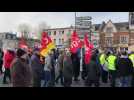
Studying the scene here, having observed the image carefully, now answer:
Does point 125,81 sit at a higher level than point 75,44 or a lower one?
lower

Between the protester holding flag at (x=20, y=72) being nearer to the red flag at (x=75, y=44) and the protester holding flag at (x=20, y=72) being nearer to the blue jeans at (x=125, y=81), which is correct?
the blue jeans at (x=125, y=81)

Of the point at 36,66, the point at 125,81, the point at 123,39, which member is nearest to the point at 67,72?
the point at 36,66

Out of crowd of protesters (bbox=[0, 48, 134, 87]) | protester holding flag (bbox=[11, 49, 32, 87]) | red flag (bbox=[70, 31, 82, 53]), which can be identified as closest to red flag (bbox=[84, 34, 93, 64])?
red flag (bbox=[70, 31, 82, 53])

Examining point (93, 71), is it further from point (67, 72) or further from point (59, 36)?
point (59, 36)

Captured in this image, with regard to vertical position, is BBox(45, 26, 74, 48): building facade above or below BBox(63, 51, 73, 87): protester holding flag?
above

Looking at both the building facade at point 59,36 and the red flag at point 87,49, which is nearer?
the red flag at point 87,49

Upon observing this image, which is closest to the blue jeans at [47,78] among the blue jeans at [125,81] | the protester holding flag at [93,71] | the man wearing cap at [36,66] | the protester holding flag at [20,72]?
the protester holding flag at [93,71]

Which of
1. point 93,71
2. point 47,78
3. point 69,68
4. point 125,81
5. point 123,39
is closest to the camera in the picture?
point 125,81

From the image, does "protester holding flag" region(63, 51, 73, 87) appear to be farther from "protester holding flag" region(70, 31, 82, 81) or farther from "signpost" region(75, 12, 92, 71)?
"signpost" region(75, 12, 92, 71)

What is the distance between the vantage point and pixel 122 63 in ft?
35.9
